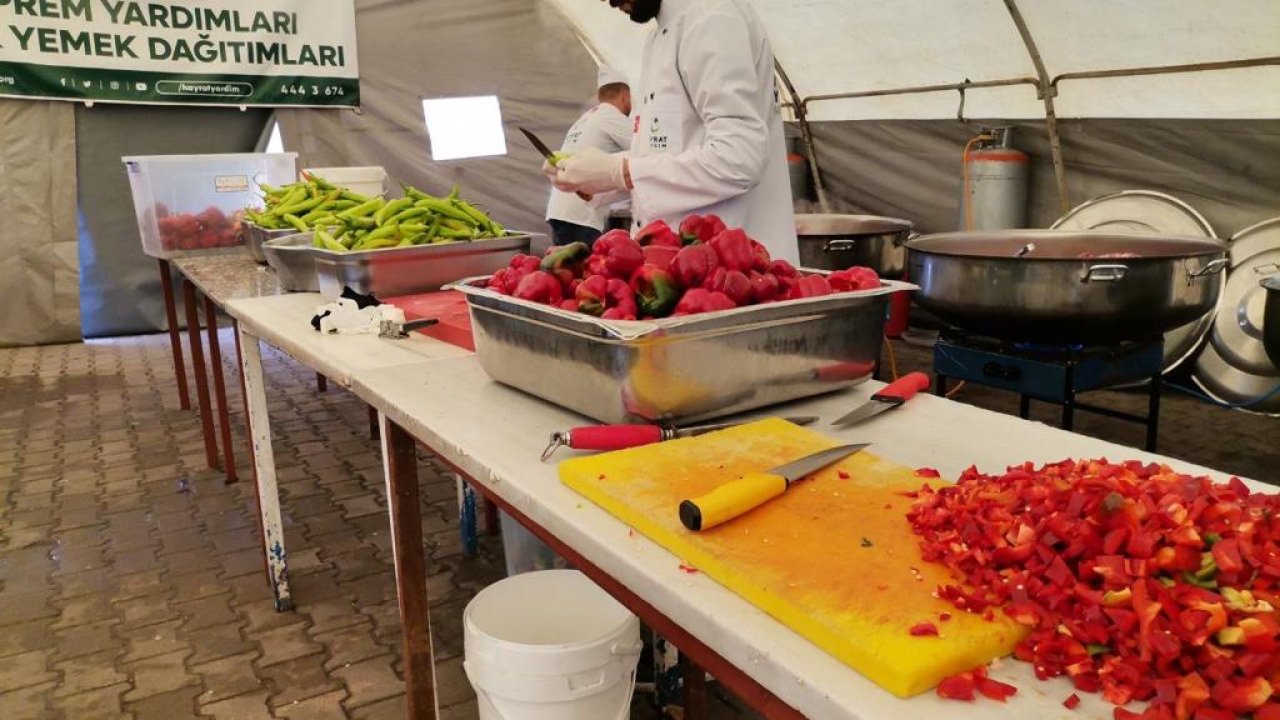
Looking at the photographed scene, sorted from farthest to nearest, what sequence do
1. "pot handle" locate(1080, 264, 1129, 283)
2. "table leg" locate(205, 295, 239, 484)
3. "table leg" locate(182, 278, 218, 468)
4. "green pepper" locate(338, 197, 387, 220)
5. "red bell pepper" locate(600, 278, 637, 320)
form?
"table leg" locate(182, 278, 218, 468)
"table leg" locate(205, 295, 239, 484)
"green pepper" locate(338, 197, 387, 220)
"pot handle" locate(1080, 264, 1129, 283)
"red bell pepper" locate(600, 278, 637, 320)

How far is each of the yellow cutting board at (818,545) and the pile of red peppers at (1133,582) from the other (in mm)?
29

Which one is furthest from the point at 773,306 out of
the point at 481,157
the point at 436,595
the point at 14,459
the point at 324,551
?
the point at 481,157

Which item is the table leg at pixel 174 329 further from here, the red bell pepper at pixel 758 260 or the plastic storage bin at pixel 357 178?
the red bell pepper at pixel 758 260

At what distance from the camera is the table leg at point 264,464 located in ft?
8.69

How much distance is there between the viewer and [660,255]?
1479 millimetres

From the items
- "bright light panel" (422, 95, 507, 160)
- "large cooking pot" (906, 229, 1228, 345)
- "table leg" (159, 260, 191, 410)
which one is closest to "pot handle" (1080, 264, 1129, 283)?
"large cooking pot" (906, 229, 1228, 345)

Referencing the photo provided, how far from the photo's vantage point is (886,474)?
1119mm

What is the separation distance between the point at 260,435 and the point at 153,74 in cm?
527

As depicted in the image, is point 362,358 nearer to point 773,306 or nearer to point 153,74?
point 773,306

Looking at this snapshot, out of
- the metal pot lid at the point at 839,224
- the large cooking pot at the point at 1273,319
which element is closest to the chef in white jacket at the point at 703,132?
the large cooking pot at the point at 1273,319

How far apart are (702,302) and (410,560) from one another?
76cm

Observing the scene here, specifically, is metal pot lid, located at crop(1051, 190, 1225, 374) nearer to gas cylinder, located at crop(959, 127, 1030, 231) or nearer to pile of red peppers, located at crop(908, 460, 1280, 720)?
gas cylinder, located at crop(959, 127, 1030, 231)

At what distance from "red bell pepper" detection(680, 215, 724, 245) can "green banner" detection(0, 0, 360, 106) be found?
6.57 meters

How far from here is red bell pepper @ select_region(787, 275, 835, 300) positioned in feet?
4.86
